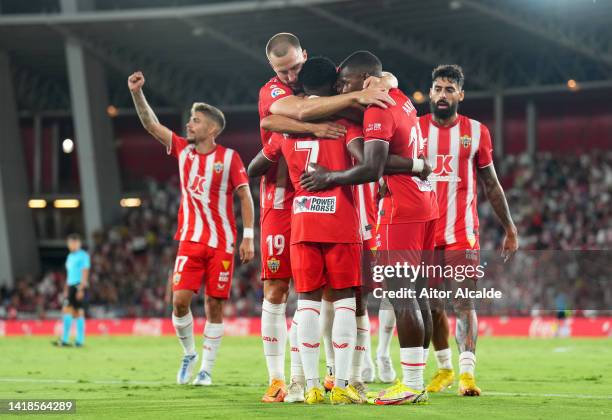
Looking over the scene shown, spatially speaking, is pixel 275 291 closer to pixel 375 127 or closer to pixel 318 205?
pixel 318 205

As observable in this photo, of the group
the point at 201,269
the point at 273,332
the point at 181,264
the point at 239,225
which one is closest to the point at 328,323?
the point at 273,332

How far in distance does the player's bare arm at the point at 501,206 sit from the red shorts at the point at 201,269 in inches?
108

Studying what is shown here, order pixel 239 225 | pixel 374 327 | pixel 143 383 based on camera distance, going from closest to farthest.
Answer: pixel 143 383, pixel 374 327, pixel 239 225

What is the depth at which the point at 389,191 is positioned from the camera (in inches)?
308

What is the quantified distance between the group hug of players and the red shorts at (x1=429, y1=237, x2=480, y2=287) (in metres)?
0.01

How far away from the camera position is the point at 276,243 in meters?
8.20

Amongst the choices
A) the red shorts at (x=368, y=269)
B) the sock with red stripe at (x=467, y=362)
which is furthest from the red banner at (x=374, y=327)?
the red shorts at (x=368, y=269)

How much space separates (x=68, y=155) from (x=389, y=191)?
42.0 metres

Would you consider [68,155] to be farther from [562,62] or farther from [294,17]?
[562,62]

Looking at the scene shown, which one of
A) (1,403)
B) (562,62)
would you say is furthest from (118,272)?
(1,403)

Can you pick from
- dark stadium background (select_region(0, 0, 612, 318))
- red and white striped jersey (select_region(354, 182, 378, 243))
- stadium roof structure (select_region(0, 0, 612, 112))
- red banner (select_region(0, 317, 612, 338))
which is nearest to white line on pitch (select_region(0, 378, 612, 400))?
red and white striped jersey (select_region(354, 182, 378, 243))

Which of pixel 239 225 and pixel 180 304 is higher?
pixel 239 225

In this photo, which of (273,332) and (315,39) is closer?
(273,332)

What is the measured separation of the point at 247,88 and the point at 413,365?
115 feet
